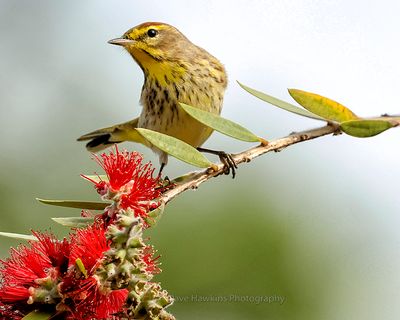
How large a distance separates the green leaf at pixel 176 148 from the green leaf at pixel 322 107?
0.34 metres

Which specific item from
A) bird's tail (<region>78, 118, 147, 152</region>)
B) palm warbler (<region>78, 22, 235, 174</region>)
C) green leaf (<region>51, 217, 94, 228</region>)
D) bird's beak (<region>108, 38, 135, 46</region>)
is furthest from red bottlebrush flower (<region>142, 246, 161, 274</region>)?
bird's tail (<region>78, 118, 147, 152</region>)

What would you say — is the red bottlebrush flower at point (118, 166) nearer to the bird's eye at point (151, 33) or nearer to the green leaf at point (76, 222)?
the green leaf at point (76, 222)

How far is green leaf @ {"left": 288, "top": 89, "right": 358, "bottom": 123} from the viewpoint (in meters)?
2.15

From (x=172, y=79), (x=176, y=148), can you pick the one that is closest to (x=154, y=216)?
(x=176, y=148)

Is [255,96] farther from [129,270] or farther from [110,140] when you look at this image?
[110,140]

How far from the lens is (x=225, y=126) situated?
2.04 meters

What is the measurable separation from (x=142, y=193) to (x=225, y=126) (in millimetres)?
316

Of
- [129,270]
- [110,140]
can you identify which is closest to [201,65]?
[110,140]

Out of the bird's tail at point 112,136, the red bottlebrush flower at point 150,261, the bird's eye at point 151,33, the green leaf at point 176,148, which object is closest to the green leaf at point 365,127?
the green leaf at point 176,148

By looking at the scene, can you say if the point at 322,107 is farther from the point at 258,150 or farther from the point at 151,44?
the point at 151,44

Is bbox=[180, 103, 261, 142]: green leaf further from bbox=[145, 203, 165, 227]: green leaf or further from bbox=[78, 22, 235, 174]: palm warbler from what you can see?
bbox=[78, 22, 235, 174]: palm warbler

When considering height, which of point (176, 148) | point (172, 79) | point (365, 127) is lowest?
point (176, 148)

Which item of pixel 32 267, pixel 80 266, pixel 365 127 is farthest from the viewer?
pixel 365 127

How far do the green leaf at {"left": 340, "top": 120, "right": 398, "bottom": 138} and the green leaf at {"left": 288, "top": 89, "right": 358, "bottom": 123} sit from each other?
79 mm
